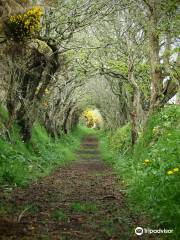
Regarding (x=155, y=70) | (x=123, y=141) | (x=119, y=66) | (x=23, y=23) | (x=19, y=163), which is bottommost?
(x=123, y=141)

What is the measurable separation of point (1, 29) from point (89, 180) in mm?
5418

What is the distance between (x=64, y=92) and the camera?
3359 cm

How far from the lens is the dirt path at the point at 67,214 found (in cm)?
616

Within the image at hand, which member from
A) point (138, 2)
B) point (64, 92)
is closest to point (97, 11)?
point (138, 2)

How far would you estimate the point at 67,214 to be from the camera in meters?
7.64

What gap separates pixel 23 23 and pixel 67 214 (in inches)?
263

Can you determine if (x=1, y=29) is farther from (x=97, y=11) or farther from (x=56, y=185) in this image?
(x=56, y=185)

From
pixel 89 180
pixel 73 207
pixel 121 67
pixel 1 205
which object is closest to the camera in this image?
pixel 1 205

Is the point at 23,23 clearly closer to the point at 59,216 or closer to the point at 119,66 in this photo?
the point at 59,216

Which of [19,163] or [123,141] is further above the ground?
[19,163]
